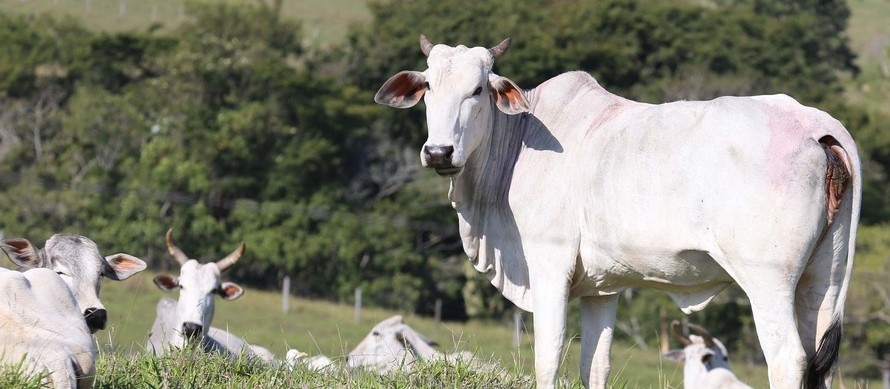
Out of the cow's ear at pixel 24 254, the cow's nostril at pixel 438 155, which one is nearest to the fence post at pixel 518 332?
the cow's nostril at pixel 438 155

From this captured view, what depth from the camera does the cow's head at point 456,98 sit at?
692cm

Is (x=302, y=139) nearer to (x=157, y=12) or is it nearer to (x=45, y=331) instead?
(x=157, y=12)

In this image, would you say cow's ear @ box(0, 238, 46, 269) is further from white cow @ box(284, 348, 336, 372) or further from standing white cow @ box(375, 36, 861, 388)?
standing white cow @ box(375, 36, 861, 388)

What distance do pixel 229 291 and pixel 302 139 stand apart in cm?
3195

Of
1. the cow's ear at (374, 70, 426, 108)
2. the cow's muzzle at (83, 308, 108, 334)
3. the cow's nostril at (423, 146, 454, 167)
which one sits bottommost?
the cow's muzzle at (83, 308, 108, 334)

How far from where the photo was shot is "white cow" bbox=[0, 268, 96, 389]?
5688 mm

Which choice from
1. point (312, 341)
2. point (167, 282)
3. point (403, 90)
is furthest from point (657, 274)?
point (312, 341)

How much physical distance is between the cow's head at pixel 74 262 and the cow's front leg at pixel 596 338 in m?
2.45

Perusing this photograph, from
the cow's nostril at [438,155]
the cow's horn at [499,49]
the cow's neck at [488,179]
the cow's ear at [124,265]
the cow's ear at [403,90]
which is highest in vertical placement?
the cow's horn at [499,49]

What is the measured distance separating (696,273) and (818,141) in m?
0.81

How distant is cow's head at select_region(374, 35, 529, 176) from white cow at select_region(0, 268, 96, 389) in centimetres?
182

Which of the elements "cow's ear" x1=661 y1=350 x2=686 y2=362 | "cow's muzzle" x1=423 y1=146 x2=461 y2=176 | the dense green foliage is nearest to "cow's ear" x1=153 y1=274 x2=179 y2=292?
"cow's ear" x1=661 y1=350 x2=686 y2=362

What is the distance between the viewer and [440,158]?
682cm

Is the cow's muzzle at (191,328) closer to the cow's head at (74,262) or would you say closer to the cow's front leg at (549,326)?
the cow's head at (74,262)
